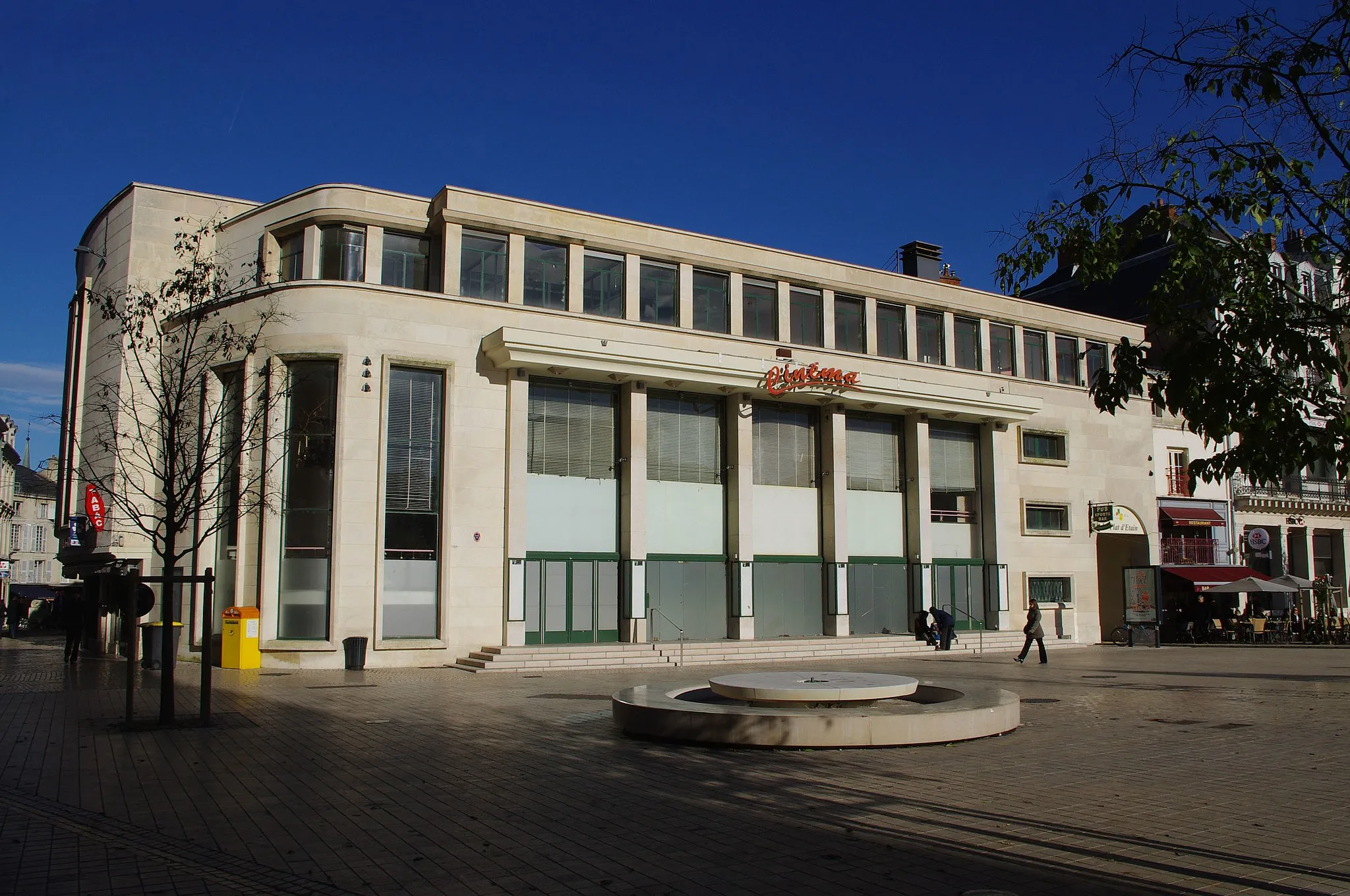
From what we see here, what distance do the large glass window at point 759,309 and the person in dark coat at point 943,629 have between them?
10.8m

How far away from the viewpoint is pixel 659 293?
109ft

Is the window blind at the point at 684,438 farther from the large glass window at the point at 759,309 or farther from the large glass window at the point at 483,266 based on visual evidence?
the large glass window at the point at 483,266

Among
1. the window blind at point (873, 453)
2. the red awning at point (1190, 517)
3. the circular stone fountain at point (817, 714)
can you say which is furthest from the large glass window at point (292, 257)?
the red awning at point (1190, 517)

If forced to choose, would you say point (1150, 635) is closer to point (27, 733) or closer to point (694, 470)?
point (694, 470)

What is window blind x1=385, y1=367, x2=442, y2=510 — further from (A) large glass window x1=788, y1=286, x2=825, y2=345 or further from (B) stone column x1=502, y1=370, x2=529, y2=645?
(A) large glass window x1=788, y1=286, x2=825, y2=345

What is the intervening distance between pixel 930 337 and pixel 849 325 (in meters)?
4.15

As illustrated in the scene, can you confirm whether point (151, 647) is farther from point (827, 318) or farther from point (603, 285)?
point (827, 318)

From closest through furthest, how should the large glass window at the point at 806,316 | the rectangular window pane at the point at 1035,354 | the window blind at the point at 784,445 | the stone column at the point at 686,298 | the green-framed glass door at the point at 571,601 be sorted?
the green-framed glass door at the point at 571,601
the stone column at the point at 686,298
the window blind at the point at 784,445
the large glass window at the point at 806,316
the rectangular window pane at the point at 1035,354

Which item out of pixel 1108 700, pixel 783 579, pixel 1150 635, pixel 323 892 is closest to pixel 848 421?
pixel 783 579

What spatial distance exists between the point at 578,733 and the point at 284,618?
15503 millimetres

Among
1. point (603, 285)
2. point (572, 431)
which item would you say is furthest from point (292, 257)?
point (572, 431)

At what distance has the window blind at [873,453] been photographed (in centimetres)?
3647

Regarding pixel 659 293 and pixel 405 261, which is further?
pixel 659 293

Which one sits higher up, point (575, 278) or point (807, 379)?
point (575, 278)
